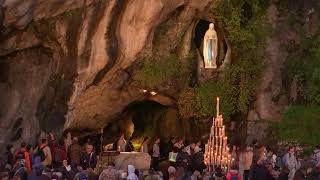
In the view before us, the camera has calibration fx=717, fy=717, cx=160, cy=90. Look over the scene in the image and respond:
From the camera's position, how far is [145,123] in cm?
3023

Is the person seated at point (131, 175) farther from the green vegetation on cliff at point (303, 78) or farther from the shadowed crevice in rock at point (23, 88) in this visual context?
the green vegetation on cliff at point (303, 78)

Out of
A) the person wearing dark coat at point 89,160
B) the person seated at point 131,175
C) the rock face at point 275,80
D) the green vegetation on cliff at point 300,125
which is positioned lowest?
the person seated at point 131,175

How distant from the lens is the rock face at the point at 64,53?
21438mm

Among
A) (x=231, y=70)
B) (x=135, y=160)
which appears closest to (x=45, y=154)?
(x=135, y=160)

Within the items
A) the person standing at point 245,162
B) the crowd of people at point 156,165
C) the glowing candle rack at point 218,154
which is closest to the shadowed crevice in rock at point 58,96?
the crowd of people at point 156,165

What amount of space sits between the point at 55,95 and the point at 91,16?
2888mm

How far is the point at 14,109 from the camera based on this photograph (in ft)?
73.7

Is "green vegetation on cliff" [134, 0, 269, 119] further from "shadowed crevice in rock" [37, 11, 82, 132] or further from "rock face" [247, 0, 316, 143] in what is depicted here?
"shadowed crevice in rock" [37, 11, 82, 132]

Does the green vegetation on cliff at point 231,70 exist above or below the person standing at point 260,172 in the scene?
above

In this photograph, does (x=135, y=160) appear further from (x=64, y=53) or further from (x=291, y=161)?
(x=291, y=161)

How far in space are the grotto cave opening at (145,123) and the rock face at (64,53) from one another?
495 centimetres

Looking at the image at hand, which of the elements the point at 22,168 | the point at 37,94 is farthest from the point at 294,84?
the point at 22,168

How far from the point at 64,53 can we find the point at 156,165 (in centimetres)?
485

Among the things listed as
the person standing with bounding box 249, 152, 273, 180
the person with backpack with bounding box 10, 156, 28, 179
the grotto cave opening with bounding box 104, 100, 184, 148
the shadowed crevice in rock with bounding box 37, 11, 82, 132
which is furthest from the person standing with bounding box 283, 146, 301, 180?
the grotto cave opening with bounding box 104, 100, 184, 148
